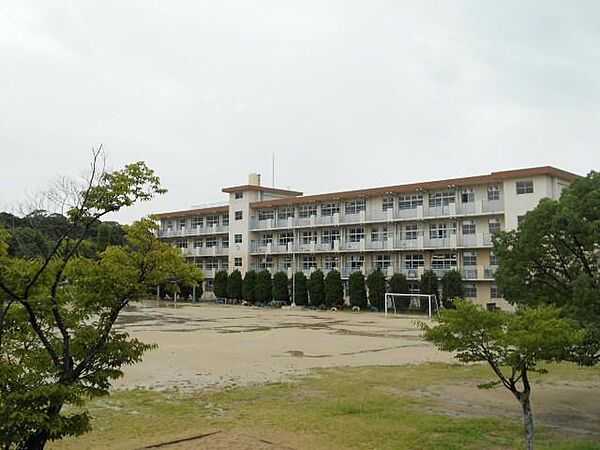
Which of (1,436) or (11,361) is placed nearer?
(1,436)

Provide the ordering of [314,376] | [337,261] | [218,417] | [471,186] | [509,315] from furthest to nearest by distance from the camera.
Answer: [337,261]
[471,186]
[314,376]
[218,417]
[509,315]

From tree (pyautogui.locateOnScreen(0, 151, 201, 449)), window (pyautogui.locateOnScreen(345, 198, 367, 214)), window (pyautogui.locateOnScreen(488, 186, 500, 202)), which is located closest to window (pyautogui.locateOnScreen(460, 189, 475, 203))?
window (pyautogui.locateOnScreen(488, 186, 500, 202))

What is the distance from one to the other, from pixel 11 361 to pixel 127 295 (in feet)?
4.17

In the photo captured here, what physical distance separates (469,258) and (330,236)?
12638 millimetres

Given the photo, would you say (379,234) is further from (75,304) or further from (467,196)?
(75,304)

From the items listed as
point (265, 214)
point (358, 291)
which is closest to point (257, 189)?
point (265, 214)

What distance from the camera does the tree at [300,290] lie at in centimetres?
4762

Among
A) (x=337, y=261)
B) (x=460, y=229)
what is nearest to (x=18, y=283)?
(x=460, y=229)

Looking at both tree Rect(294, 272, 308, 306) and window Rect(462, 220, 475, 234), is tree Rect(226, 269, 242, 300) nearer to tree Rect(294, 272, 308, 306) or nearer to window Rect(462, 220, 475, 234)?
tree Rect(294, 272, 308, 306)

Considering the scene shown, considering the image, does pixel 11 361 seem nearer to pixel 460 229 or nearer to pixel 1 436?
pixel 1 436

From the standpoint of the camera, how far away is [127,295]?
6.16 metres

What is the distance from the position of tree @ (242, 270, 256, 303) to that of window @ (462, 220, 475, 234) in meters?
18.9

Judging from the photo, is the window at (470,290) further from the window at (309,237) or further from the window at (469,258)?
the window at (309,237)

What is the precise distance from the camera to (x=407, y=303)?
41906mm
